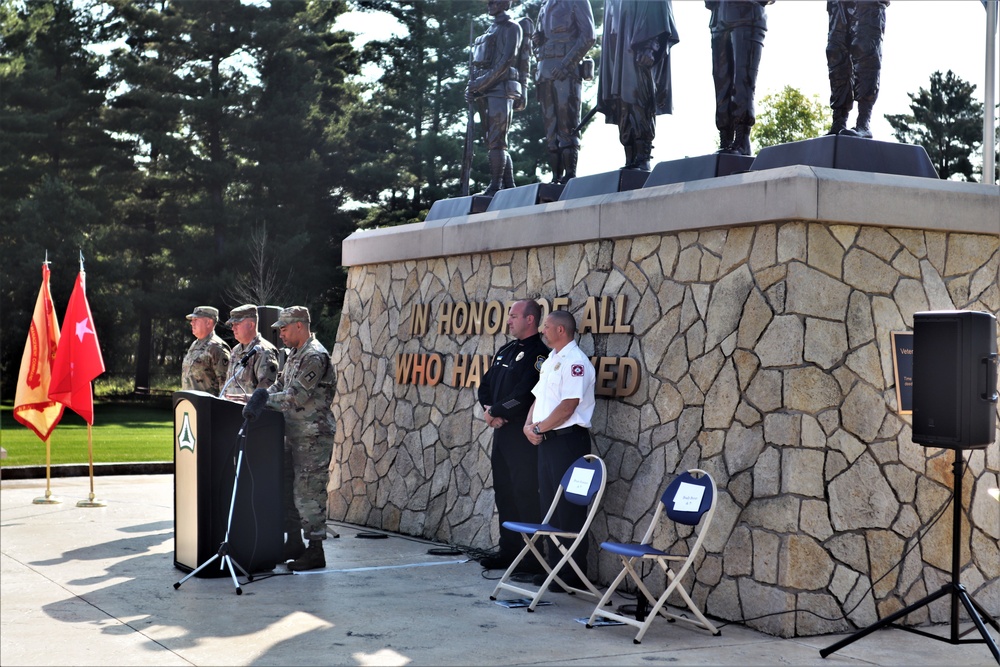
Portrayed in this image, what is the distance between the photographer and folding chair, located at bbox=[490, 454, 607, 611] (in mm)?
7402

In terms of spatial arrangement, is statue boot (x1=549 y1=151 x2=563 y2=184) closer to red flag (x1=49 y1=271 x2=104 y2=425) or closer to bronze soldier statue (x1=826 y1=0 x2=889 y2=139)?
bronze soldier statue (x1=826 y1=0 x2=889 y2=139)

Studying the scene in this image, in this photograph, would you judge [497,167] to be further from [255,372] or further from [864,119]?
[864,119]

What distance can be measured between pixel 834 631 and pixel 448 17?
3063cm

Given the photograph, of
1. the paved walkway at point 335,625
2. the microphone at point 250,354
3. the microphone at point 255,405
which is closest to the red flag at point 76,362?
the paved walkway at point 335,625

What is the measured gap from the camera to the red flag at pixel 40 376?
12922mm

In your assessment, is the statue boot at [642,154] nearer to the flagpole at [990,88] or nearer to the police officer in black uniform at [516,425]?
the police officer in black uniform at [516,425]

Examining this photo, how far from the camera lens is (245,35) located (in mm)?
34188

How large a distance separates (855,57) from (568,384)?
3.05 m

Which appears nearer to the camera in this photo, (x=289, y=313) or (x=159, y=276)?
(x=289, y=313)

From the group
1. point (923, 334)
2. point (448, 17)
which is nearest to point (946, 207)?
point (923, 334)

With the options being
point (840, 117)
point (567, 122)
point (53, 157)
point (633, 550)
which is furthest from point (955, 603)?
point (53, 157)

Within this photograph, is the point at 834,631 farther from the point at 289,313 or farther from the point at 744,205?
the point at 289,313

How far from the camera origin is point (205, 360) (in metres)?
11.2

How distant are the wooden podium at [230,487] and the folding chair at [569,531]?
5.94 ft
